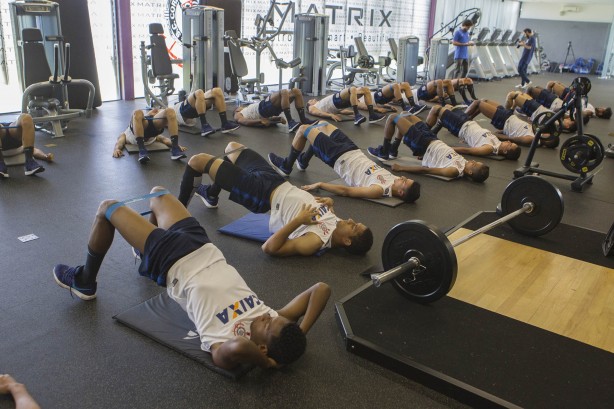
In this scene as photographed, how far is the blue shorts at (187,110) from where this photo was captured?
4738 mm

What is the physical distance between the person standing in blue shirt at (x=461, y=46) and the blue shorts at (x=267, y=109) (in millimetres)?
4829

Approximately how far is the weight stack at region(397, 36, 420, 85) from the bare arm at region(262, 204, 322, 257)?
21.9 ft

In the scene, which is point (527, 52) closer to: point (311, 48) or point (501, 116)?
point (311, 48)

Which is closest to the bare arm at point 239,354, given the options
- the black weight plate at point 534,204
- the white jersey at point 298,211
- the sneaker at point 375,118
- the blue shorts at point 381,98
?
the white jersey at point 298,211

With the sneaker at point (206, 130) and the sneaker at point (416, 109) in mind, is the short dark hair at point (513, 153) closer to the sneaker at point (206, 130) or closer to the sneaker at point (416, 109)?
the sneaker at point (416, 109)

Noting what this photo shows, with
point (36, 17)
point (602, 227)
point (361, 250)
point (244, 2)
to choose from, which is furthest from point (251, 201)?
point (244, 2)

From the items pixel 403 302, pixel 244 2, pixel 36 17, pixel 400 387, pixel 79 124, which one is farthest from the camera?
pixel 244 2

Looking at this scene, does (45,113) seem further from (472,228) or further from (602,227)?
(602,227)

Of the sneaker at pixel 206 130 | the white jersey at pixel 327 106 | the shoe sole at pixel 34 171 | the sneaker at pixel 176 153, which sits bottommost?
the shoe sole at pixel 34 171

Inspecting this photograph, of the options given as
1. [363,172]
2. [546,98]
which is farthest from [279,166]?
[546,98]

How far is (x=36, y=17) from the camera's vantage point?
458 centimetres

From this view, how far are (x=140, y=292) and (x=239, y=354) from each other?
2.54 ft

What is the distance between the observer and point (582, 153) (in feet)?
12.4

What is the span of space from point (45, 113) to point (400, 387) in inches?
163
